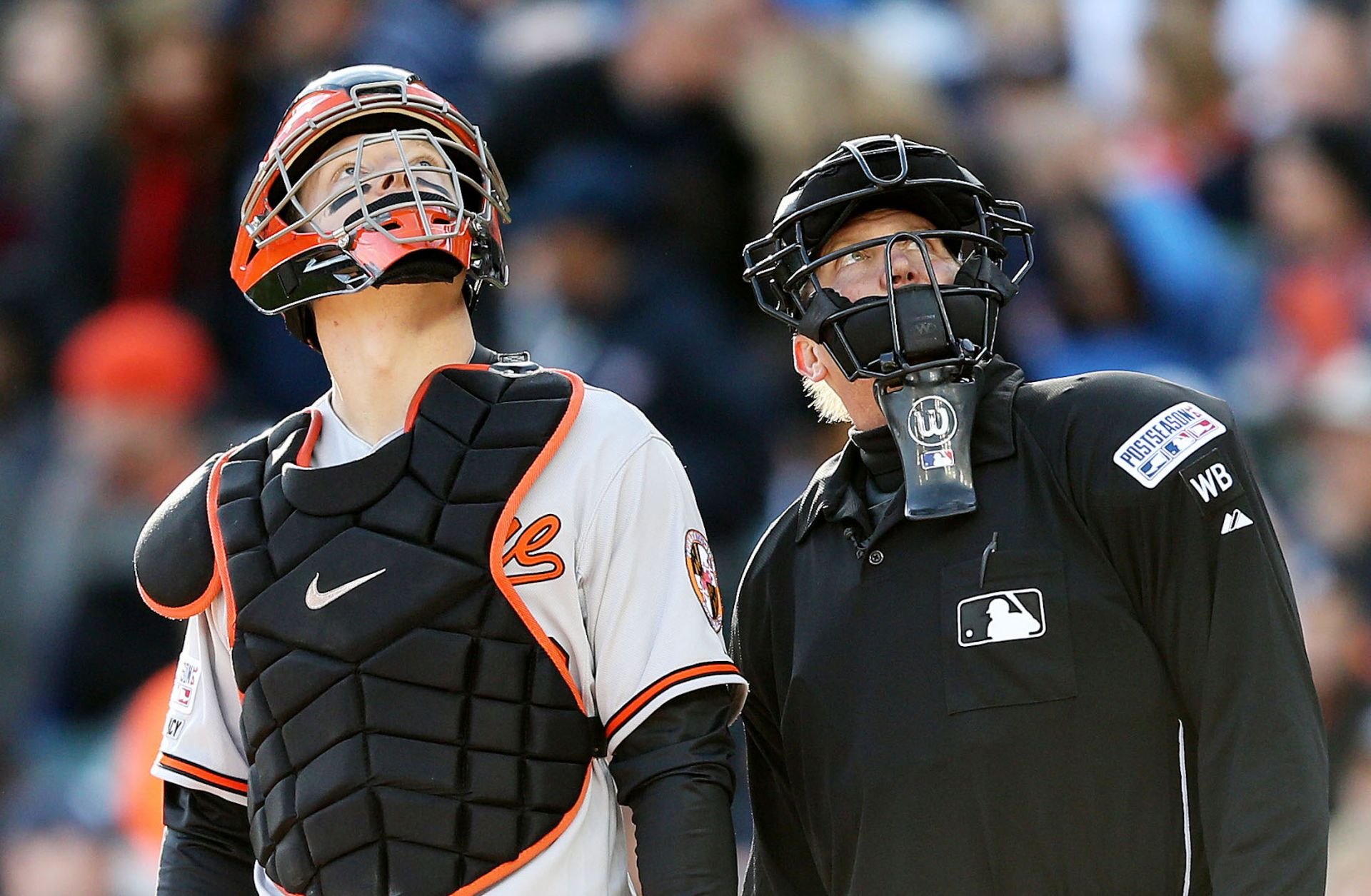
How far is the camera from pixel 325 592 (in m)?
2.47

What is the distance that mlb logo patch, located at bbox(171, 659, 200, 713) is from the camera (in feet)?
8.79

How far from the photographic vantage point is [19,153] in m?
6.79

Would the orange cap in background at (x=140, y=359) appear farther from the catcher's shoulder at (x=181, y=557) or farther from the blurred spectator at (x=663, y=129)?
the catcher's shoulder at (x=181, y=557)

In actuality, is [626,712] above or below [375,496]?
below

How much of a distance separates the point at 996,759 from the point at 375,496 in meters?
0.95

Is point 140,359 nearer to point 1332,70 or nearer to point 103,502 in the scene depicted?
point 103,502

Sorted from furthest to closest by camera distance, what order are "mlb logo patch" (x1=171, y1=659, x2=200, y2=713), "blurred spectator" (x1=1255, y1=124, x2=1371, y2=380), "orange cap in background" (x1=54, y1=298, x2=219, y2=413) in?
"orange cap in background" (x1=54, y1=298, x2=219, y2=413), "blurred spectator" (x1=1255, y1=124, x2=1371, y2=380), "mlb logo patch" (x1=171, y1=659, x2=200, y2=713)

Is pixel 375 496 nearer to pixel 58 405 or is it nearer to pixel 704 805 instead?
pixel 704 805

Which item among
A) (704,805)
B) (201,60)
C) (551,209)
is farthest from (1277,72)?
(704,805)

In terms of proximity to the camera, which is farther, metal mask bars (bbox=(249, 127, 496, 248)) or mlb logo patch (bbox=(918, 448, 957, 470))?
mlb logo patch (bbox=(918, 448, 957, 470))

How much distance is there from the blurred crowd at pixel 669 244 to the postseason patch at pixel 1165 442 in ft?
9.17

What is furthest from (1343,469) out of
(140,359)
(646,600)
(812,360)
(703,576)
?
(140,359)

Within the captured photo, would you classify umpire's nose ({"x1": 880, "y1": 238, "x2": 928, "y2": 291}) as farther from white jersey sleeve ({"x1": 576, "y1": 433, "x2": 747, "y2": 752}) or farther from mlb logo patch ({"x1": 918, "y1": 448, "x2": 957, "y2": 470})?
white jersey sleeve ({"x1": 576, "y1": 433, "x2": 747, "y2": 752})

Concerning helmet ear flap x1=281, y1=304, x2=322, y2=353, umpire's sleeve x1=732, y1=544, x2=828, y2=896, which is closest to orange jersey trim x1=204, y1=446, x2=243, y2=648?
helmet ear flap x1=281, y1=304, x2=322, y2=353
